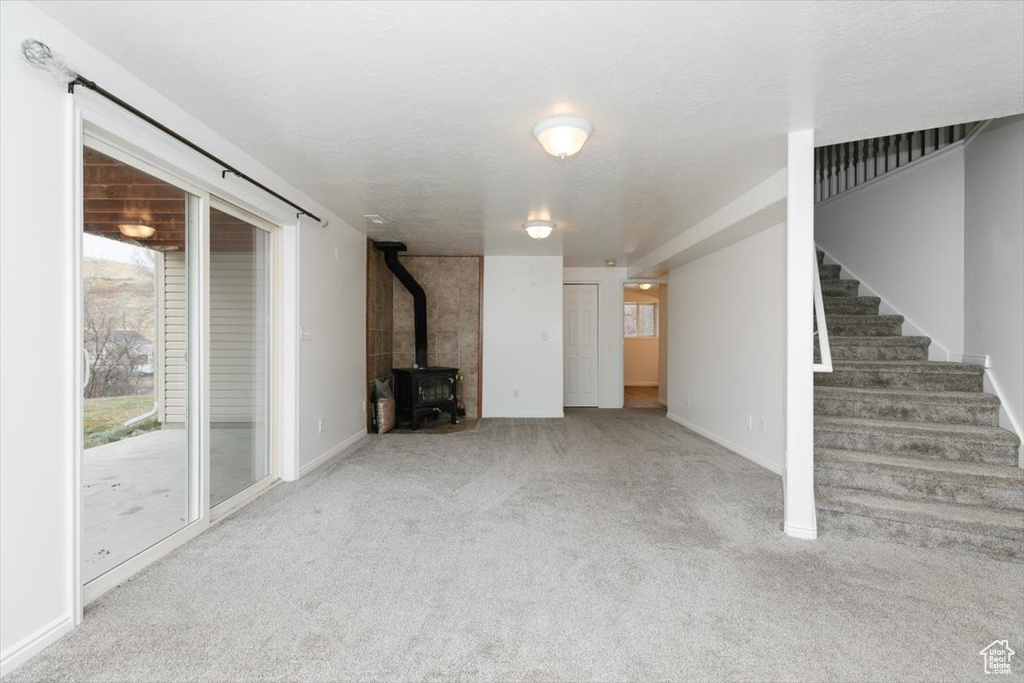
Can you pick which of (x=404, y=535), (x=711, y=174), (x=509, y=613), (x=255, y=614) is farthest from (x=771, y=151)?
(x=255, y=614)

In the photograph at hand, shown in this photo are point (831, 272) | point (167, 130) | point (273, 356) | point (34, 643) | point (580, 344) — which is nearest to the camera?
point (34, 643)

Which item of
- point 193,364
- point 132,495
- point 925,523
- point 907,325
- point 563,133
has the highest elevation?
point 563,133

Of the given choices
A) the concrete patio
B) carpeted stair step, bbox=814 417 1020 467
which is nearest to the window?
carpeted stair step, bbox=814 417 1020 467

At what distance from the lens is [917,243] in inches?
156

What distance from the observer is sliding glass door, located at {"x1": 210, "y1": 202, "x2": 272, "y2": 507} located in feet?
9.75

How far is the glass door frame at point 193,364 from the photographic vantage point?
186 cm

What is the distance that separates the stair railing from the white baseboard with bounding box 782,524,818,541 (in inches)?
111

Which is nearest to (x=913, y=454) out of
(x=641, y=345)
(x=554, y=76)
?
(x=554, y=76)

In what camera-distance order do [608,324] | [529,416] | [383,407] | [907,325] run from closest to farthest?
1. [907,325]
2. [383,407]
3. [529,416]
4. [608,324]

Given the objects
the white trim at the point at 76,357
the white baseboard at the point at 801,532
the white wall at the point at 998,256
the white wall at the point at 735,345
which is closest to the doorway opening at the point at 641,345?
the white wall at the point at 735,345

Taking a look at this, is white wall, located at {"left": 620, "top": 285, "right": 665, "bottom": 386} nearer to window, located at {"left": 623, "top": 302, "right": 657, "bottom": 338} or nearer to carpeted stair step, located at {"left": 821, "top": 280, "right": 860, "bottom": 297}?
window, located at {"left": 623, "top": 302, "right": 657, "bottom": 338}

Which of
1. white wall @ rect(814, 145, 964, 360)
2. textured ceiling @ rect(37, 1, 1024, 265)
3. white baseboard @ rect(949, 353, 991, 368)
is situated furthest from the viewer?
white wall @ rect(814, 145, 964, 360)

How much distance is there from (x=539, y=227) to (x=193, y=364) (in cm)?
310

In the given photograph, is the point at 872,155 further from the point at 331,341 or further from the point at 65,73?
the point at 65,73
